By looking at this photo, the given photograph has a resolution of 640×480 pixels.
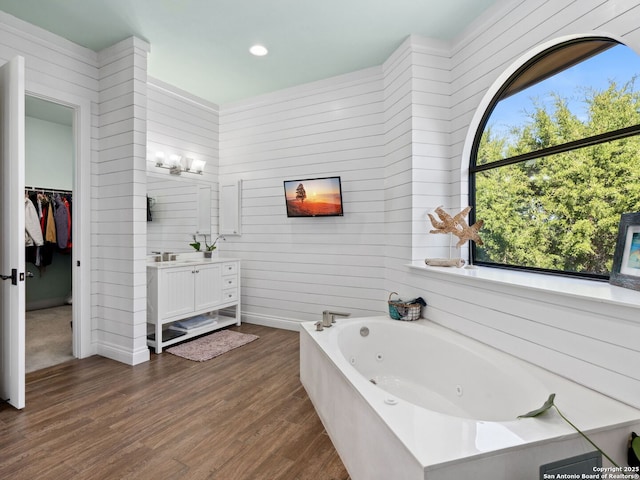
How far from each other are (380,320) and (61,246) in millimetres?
4759

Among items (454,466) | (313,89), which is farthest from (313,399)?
(313,89)

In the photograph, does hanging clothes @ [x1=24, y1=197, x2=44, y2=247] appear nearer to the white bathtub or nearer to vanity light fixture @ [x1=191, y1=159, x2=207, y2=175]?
vanity light fixture @ [x1=191, y1=159, x2=207, y2=175]

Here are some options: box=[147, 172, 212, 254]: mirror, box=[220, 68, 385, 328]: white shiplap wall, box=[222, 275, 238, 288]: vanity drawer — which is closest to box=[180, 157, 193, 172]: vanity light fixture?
box=[147, 172, 212, 254]: mirror

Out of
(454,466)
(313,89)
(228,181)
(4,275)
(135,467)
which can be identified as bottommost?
(135,467)

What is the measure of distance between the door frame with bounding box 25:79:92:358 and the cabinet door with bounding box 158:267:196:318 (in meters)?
0.68

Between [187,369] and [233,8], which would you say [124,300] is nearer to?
[187,369]

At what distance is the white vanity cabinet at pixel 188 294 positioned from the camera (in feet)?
11.0

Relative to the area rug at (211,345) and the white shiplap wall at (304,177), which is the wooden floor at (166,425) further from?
the white shiplap wall at (304,177)

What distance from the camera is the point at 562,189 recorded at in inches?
93.6

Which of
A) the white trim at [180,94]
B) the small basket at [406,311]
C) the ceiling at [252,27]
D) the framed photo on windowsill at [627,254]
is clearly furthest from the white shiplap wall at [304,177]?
the framed photo on windowsill at [627,254]

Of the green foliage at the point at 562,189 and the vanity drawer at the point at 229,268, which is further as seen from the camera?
the vanity drawer at the point at 229,268

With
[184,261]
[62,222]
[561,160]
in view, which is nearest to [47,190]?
[62,222]

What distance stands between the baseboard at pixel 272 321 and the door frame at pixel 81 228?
174cm

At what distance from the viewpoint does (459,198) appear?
3.06 metres
